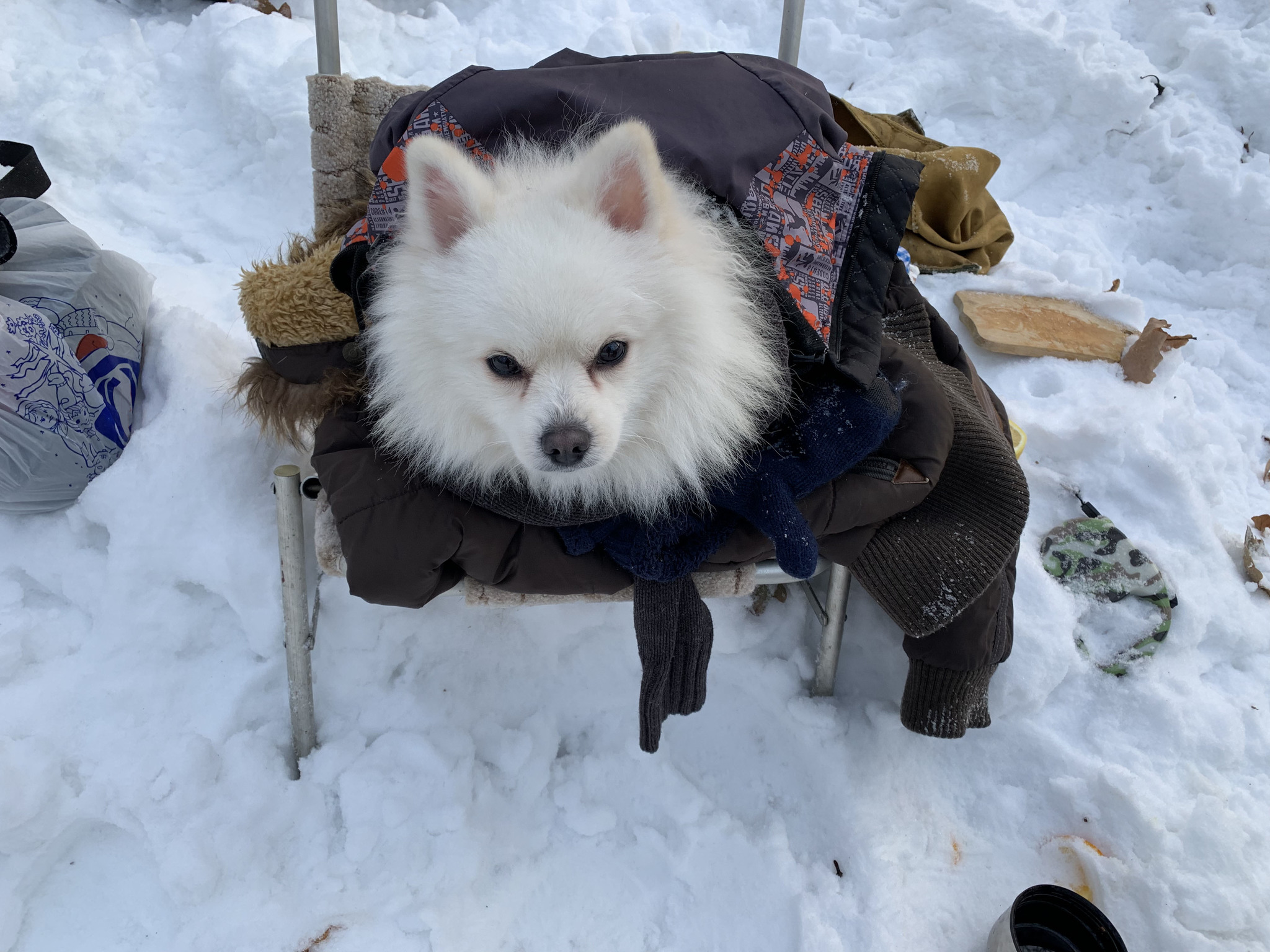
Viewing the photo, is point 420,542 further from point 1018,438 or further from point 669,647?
point 1018,438

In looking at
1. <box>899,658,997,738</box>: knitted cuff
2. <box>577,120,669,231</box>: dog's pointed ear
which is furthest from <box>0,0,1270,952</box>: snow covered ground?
<box>577,120,669,231</box>: dog's pointed ear

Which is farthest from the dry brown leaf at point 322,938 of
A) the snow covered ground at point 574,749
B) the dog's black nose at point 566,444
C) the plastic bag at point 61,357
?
the plastic bag at point 61,357

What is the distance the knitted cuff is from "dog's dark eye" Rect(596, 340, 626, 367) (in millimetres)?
1047

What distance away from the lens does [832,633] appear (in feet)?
6.95

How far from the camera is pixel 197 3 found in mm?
4094

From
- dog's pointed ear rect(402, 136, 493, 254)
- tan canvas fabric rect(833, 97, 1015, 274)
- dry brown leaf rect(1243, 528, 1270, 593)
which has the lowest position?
dry brown leaf rect(1243, 528, 1270, 593)

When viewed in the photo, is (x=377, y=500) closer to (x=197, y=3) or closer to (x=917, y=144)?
(x=917, y=144)

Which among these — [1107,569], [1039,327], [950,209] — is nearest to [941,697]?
[1107,569]

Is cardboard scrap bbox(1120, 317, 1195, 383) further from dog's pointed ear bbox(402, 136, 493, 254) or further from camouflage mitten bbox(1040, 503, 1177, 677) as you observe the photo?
dog's pointed ear bbox(402, 136, 493, 254)

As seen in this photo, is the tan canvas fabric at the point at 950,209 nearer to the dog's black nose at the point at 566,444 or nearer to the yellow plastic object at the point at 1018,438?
the yellow plastic object at the point at 1018,438

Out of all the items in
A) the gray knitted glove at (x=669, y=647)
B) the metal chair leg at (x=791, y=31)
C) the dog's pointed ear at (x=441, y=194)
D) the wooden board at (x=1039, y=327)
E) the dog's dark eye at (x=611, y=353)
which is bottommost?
the gray knitted glove at (x=669, y=647)

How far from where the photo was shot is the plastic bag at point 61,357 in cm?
192

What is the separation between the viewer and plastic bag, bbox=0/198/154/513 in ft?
6.30

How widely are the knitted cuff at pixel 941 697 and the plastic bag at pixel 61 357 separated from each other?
229cm
